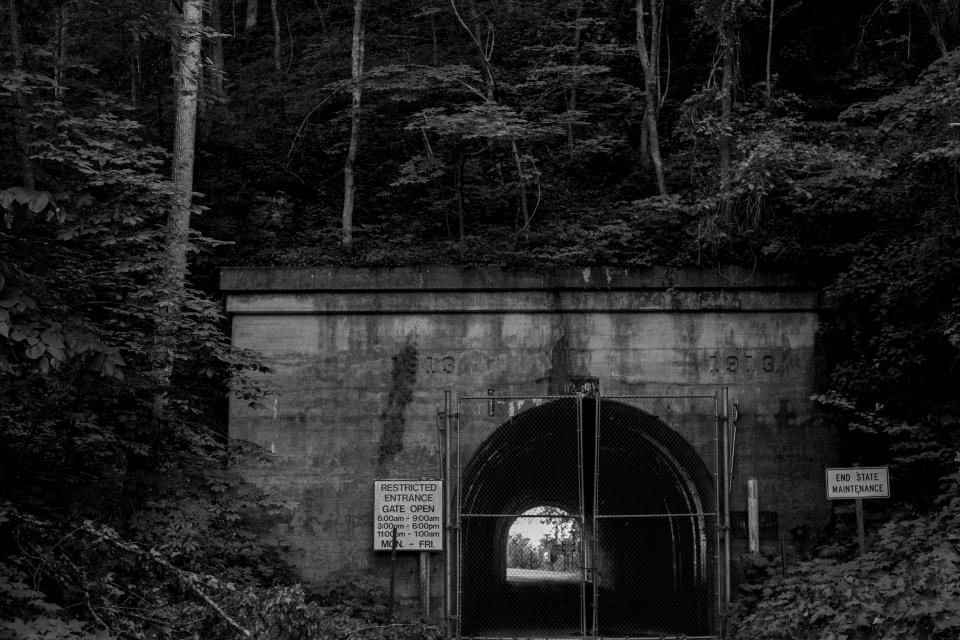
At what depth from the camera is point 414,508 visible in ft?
40.6

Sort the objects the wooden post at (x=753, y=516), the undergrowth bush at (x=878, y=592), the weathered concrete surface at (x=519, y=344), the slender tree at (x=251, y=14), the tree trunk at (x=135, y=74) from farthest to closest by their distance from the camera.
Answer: the slender tree at (x=251, y=14) → the tree trunk at (x=135, y=74) → the weathered concrete surface at (x=519, y=344) → the wooden post at (x=753, y=516) → the undergrowth bush at (x=878, y=592)

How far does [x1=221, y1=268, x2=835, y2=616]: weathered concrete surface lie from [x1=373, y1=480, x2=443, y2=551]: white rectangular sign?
44 centimetres

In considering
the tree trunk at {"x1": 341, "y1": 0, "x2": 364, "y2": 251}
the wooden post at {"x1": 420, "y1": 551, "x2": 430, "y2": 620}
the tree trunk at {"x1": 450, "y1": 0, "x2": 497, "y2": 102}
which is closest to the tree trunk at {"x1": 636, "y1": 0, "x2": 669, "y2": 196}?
the tree trunk at {"x1": 450, "y1": 0, "x2": 497, "y2": 102}

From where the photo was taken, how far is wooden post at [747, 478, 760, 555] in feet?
40.8

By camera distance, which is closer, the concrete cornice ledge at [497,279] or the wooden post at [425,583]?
the wooden post at [425,583]

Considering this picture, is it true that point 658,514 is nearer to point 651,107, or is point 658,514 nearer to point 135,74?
point 651,107

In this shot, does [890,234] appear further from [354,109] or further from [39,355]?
[39,355]

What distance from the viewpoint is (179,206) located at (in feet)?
28.7

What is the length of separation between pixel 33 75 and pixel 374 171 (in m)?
9.72

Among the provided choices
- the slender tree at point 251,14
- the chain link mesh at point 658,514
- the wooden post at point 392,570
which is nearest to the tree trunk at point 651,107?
the chain link mesh at point 658,514

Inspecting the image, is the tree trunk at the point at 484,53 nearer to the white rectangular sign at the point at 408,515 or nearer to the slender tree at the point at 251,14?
the white rectangular sign at the point at 408,515

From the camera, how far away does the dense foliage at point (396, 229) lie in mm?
6617

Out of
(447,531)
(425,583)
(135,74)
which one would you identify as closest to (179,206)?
(447,531)

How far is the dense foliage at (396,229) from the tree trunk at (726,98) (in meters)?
0.06
